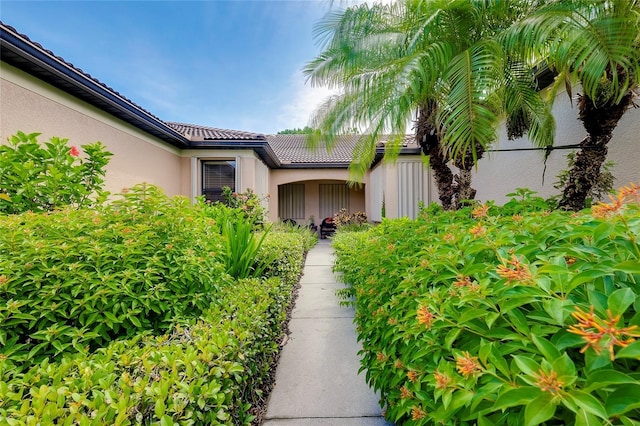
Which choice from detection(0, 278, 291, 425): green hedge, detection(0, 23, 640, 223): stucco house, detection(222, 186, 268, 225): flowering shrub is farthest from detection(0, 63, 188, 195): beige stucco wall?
detection(0, 278, 291, 425): green hedge

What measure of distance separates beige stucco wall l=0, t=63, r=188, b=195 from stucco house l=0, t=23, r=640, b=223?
17 mm

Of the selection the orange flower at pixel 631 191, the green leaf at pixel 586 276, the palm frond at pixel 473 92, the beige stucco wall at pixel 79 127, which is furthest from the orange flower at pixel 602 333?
the beige stucco wall at pixel 79 127

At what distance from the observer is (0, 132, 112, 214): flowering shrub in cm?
350

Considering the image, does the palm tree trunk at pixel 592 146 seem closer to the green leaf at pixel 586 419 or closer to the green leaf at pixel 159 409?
the green leaf at pixel 586 419

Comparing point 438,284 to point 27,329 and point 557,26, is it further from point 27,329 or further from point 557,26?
point 557,26

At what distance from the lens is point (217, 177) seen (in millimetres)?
10750

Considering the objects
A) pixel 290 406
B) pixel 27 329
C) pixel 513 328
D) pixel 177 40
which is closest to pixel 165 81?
pixel 177 40

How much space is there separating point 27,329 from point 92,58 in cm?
1063

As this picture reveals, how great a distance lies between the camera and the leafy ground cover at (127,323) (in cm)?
135

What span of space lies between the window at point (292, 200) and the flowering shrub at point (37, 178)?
1326 centimetres

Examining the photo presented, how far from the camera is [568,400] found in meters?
0.69

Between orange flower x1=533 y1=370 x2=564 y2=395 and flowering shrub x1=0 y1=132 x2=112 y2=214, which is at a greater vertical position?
flowering shrub x1=0 y1=132 x2=112 y2=214

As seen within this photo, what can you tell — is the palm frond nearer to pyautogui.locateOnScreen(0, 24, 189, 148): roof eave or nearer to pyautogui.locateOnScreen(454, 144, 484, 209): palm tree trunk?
pyautogui.locateOnScreen(454, 144, 484, 209): palm tree trunk

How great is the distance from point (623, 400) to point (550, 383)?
0.18 metres
